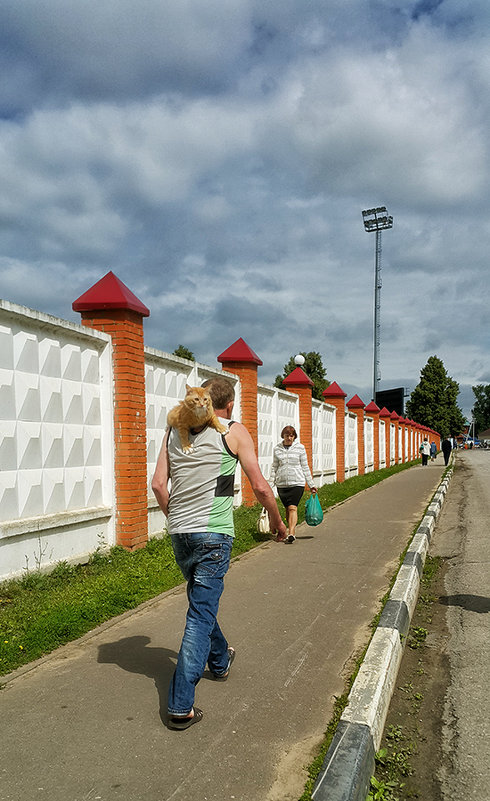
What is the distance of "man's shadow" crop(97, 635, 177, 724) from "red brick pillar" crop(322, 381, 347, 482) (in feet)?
48.6

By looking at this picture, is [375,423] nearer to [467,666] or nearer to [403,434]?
[403,434]

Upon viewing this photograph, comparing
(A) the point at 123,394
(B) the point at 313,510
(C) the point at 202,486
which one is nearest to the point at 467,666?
(C) the point at 202,486

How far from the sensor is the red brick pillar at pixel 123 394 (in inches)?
272

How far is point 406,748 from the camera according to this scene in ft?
10.8

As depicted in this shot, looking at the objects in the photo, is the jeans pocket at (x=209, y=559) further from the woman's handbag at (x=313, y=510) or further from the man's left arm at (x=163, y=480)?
the woman's handbag at (x=313, y=510)

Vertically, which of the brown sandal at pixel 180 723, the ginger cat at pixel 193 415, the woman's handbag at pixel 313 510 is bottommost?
the brown sandal at pixel 180 723

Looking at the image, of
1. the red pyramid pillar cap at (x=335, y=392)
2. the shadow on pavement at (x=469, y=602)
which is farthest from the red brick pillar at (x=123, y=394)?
the red pyramid pillar cap at (x=335, y=392)

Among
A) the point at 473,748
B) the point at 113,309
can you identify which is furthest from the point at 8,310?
the point at 473,748

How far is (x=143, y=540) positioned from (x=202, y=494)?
4101mm

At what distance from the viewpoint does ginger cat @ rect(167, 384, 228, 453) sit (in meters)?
3.28

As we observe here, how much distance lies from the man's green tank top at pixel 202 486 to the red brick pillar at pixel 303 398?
1135 cm

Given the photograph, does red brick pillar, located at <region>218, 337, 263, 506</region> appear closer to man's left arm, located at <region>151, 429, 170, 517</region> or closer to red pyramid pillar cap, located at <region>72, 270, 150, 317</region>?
red pyramid pillar cap, located at <region>72, 270, 150, 317</region>

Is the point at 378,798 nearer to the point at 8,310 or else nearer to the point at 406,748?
the point at 406,748

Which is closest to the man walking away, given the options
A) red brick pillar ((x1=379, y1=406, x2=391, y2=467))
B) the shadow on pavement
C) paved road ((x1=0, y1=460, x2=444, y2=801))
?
paved road ((x1=0, y1=460, x2=444, y2=801))
